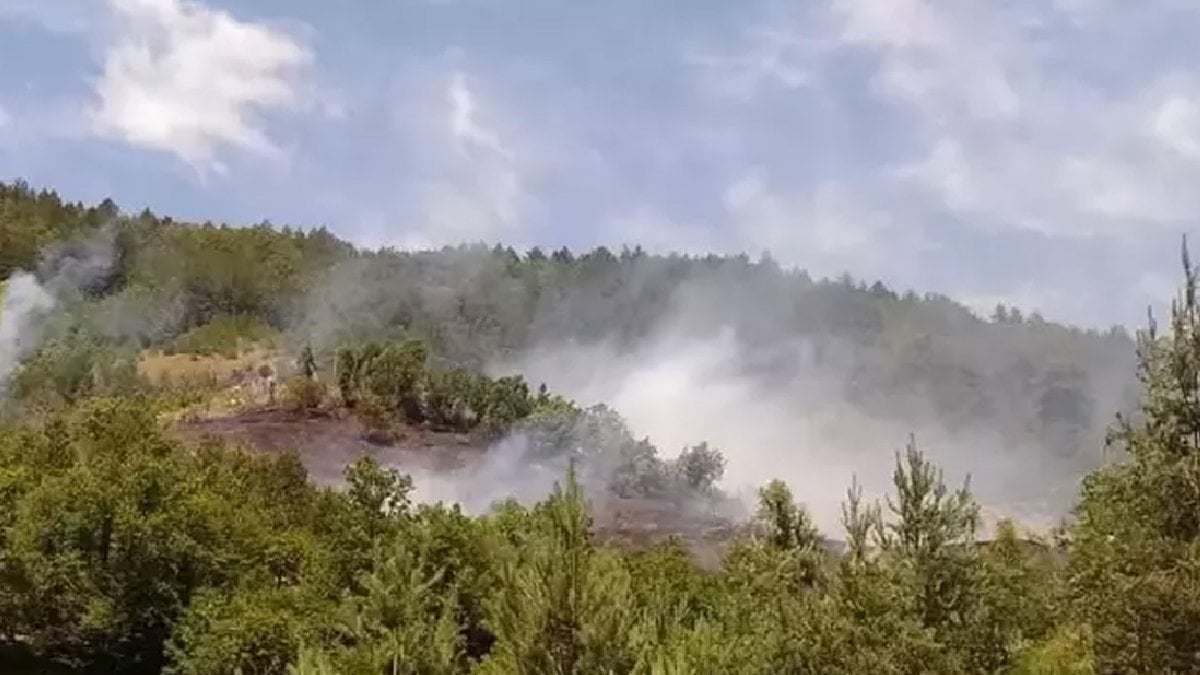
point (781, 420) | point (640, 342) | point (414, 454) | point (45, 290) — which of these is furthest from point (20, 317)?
point (781, 420)

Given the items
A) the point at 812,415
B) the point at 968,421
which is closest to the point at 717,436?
the point at 812,415

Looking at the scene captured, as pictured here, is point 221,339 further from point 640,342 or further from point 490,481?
point 640,342

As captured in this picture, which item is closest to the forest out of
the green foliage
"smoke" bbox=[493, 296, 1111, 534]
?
the green foliage

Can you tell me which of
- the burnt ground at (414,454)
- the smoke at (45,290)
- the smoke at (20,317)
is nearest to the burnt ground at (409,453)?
the burnt ground at (414,454)

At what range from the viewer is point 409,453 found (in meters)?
98.9

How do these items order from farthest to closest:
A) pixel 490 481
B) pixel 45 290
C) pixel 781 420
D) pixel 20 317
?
pixel 781 420 < pixel 45 290 < pixel 20 317 < pixel 490 481

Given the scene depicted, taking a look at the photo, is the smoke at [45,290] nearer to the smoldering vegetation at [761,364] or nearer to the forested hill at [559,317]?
the forested hill at [559,317]

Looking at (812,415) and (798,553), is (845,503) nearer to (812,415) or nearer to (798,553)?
(798,553)

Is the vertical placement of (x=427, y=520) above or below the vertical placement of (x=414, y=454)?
below

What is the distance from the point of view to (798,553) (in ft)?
85.5

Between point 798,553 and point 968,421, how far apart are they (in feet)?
483

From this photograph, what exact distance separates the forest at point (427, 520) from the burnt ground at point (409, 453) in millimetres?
942

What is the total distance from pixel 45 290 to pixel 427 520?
10548 centimetres

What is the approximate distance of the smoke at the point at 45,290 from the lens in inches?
4916
